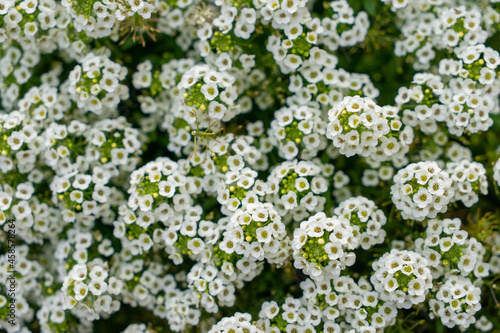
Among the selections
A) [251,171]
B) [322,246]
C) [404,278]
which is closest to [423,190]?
[404,278]

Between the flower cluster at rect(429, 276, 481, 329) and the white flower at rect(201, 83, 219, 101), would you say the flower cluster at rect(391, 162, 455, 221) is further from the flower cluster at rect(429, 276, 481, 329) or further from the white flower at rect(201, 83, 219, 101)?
the white flower at rect(201, 83, 219, 101)

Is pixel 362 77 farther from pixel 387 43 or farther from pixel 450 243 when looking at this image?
pixel 450 243

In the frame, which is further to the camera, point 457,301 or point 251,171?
point 251,171

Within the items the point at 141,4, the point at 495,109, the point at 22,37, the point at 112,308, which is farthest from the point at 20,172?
the point at 495,109

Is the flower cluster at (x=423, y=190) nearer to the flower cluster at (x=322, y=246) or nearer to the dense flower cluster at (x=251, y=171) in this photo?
the dense flower cluster at (x=251, y=171)

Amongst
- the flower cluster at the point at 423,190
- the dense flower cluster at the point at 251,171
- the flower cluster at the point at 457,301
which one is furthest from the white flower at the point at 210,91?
the flower cluster at the point at 457,301

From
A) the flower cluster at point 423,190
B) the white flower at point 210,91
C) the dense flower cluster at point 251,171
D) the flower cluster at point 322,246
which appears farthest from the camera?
the white flower at point 210,91

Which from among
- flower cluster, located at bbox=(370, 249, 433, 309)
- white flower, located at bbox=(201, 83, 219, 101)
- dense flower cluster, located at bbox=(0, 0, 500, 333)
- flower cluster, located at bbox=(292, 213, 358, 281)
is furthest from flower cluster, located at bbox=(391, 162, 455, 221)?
white flower, located at bbox=(201, 83, 219, 101)

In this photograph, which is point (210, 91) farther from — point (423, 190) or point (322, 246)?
point (423, 190)
